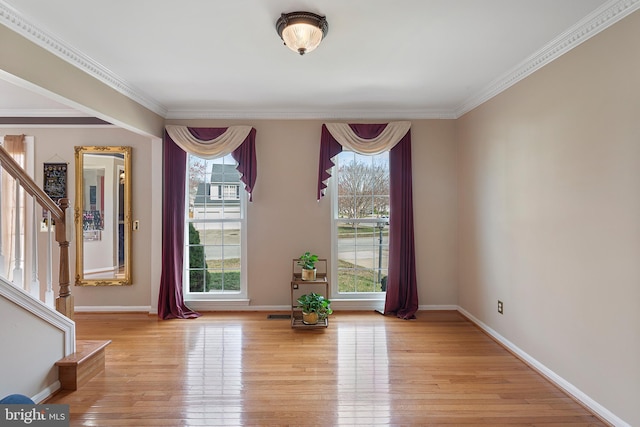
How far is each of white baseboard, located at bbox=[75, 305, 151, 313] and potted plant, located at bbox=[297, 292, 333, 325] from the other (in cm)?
213

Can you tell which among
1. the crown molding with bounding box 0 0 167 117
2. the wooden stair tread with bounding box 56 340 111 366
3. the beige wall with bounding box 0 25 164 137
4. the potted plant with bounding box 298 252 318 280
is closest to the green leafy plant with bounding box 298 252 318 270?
the potted plant with bounding box 298 252 318 280

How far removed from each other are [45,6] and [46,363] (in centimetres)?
244

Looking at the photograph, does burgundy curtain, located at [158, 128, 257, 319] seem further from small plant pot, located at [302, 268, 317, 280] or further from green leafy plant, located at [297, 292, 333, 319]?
green leafy plant, located at [297, 292, 333, 319]

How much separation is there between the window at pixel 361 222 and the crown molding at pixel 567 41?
1540mm

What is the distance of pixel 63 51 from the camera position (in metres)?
2.47

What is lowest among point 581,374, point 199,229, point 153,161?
point 581,374

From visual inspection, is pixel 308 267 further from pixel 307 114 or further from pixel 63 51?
pixel 63 51

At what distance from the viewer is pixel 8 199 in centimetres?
404

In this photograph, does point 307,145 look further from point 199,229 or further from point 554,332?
point 554,332

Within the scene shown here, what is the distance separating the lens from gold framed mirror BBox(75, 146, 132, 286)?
4.15m

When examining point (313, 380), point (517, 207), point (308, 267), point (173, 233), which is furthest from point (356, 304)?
point (173, 233)

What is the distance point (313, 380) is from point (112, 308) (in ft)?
10.4

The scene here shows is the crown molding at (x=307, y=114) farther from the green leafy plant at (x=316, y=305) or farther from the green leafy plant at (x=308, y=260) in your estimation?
the green leafy plant at (x=316, y=305)

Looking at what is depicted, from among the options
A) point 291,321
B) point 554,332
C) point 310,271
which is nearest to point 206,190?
point 310,271
